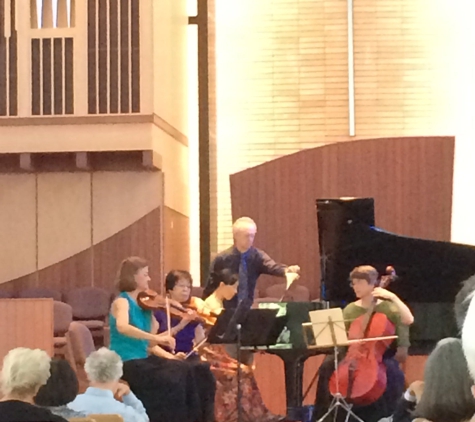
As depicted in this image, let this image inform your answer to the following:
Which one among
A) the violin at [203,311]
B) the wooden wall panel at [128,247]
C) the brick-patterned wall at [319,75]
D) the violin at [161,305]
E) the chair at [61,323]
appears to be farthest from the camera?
the brick-patterned wall at [319,75]

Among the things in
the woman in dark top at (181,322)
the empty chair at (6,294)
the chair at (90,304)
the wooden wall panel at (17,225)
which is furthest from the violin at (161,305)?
the wooden wall panel at (17,225)

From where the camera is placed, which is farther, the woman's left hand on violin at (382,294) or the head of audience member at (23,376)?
the woman's left hand on violin at (382,294)

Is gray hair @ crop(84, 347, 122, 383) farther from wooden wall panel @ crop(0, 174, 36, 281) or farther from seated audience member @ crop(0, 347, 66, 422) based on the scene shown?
wooden wall panel @ crop(0, 174, 36, 281)

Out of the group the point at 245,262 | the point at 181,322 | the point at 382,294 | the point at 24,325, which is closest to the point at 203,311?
the point at 181,322

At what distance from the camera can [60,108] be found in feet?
31.2

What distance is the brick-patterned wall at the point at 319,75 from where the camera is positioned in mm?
10258

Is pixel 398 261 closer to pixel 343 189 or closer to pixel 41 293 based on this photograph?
pixel 343 189

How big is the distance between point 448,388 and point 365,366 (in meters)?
3.84

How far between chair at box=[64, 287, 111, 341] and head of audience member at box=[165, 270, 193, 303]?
10.7ft

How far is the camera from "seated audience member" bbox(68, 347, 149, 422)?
4141 mm

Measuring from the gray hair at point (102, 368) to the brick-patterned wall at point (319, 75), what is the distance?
20.5 ft

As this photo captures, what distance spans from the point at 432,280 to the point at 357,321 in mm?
693

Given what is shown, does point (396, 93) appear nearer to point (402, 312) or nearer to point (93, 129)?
point (93, 129)

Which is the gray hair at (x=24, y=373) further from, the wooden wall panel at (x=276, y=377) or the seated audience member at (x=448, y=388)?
the wooden wall panel at (x=276, y=377)
